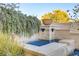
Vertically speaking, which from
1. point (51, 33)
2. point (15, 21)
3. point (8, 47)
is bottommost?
point (8, 47)

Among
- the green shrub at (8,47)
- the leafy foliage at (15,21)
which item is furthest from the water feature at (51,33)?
the green shrub at (8,47)

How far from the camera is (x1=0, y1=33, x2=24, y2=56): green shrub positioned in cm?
168

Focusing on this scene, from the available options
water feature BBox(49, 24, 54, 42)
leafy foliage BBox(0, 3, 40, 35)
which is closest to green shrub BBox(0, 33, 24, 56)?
leafy foliage BBox(0, 3, 40, 35)

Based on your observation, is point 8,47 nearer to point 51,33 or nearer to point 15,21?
point 15,21

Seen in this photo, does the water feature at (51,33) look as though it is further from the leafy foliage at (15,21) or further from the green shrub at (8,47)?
the green shrub at (8,47)

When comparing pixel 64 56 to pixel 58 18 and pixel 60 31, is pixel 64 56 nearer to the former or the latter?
pixel 60 31

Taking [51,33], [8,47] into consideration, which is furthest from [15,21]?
[51,33]

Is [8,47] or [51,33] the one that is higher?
[51,33]

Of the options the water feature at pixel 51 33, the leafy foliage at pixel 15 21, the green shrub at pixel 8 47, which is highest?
the leafy foliage at pixel 15 21

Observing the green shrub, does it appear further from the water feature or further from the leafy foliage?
the water feature

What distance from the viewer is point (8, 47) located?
5.54 feet

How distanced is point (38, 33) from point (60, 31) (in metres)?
0.22

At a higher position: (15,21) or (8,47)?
(15,21)

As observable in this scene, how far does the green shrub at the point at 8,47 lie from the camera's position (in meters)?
1.68
